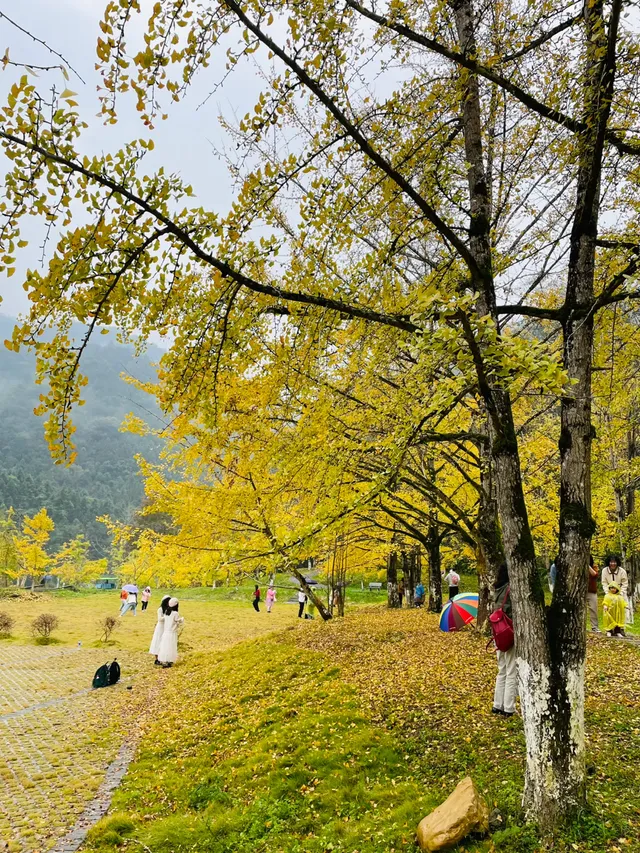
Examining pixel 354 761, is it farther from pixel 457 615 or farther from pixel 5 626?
pixel 5 626

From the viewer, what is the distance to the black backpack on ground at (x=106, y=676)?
11016 millimetres

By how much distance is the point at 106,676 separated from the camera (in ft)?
36.4

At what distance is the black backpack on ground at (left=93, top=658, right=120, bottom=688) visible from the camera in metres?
11.0

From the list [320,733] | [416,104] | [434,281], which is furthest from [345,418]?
[320,733]

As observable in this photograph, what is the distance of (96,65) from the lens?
95.4 inches

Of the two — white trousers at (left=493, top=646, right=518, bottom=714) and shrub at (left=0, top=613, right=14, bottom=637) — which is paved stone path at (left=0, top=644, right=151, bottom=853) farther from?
shrub at (left=0, top=613, right=14, bottom=637)

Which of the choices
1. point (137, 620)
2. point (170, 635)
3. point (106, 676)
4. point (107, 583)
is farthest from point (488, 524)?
point (107, 583)

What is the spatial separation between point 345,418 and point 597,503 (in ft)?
52.9

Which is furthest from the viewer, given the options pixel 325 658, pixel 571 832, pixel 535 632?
pixel 325 658

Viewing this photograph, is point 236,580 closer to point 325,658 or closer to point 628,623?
point 325,658

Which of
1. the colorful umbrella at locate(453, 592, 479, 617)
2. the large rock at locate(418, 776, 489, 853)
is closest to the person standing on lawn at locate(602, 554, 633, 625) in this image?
the colorful umbrella at locate(453, 592, 479, 617)

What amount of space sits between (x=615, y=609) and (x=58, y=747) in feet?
35.3

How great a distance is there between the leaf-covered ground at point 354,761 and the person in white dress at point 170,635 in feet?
14.2

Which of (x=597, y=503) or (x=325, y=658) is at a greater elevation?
(x=597, y=503)
